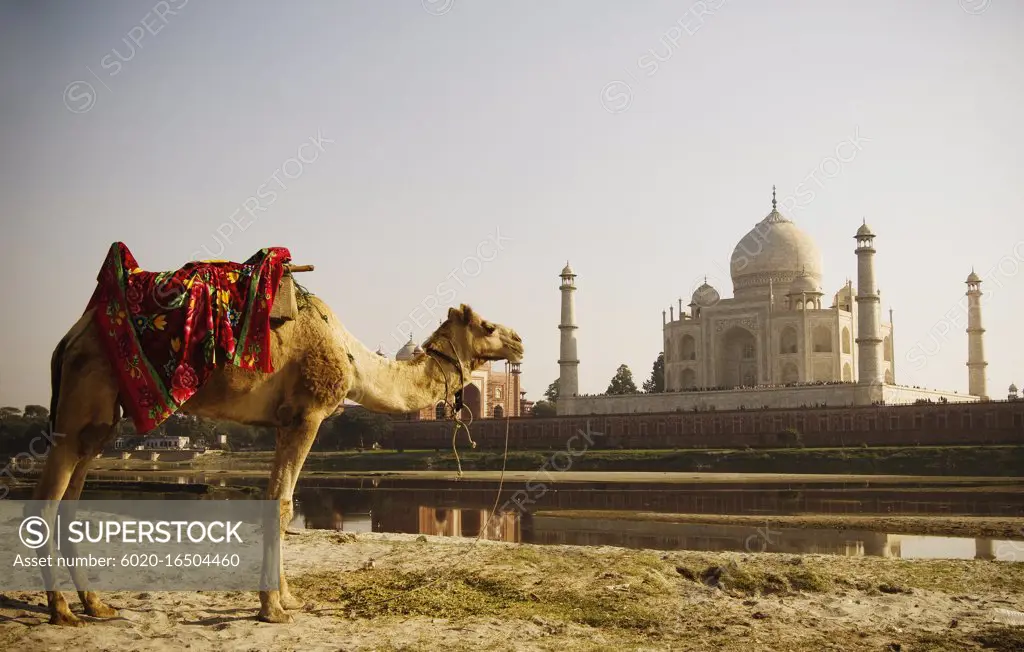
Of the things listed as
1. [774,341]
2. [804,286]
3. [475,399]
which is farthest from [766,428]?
Result: [475,399]

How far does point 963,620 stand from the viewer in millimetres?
6691

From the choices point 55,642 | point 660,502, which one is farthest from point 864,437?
point 55,642

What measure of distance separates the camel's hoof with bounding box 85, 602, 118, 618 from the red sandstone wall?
44300mm

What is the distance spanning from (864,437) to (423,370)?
143 feet

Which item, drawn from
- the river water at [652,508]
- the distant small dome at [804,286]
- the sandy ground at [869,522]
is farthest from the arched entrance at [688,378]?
the sandy ground at [869,522]

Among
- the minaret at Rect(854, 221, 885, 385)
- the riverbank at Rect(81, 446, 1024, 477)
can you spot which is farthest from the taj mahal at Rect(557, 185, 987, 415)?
the riverbank at Rect(81, 446, 1024, 477)

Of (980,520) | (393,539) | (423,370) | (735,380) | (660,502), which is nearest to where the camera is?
(423,370)

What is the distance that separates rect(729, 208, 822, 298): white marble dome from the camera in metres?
62.2

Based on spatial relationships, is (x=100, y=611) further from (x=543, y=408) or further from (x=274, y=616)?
(x=543, y=408)

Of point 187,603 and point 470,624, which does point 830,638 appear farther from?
point 187,603

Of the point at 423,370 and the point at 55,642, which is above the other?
the point at 423,370

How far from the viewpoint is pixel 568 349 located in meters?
61.5

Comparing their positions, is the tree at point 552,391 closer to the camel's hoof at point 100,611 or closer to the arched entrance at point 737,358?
the arched entrance at point 737,358

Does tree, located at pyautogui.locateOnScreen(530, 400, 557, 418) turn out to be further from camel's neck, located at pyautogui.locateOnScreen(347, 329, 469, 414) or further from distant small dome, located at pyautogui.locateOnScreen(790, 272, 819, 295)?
camel's neck, located at pyautogui.locateOnScreen(347, 329, 469, 414)
